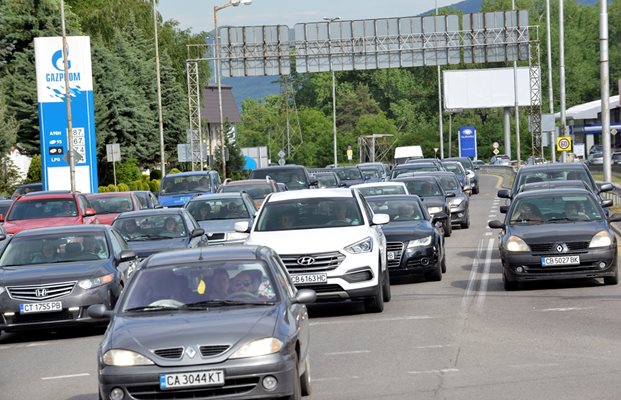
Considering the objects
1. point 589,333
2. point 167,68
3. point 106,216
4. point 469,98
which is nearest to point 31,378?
point 589,333

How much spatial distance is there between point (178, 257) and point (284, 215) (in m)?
7.69

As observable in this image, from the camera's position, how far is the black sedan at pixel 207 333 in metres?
9.70

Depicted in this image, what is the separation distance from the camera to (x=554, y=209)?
21109 mm

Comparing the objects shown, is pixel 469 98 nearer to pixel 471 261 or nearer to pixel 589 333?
pixel 471 261

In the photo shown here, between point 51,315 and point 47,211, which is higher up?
point 47,211

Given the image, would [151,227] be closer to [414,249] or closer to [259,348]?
A: [414,249]

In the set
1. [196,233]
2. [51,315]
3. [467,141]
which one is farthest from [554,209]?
[467,141]

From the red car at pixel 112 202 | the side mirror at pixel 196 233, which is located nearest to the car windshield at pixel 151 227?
the side mirror at pixel 196 233

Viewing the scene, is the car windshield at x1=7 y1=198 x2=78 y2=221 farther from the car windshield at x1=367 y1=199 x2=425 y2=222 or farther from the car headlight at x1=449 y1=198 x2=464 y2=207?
the car headlight at x1=449 y1=198 x2=464 y2=207

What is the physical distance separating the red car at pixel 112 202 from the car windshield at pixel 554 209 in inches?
646

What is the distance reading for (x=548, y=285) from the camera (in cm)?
2083

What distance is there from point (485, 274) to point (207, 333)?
13.9m

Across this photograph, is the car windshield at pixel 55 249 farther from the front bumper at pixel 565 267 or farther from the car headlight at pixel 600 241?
the car headlight at pixel 600 241

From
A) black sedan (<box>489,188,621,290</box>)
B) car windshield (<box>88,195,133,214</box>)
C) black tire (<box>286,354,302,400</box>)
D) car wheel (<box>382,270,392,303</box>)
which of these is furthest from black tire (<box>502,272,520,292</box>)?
car windshield (<box>88,195,133,214</box>)
